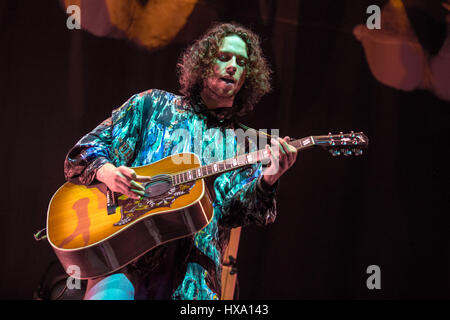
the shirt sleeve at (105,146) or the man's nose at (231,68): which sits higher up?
the man's nose at (231,68)

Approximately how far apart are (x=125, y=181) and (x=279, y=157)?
2.36 feet

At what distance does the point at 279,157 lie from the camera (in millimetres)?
1853

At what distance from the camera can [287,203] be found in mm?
3555

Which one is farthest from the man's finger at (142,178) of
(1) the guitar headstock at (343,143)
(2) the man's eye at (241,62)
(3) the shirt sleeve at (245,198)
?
(2) the man's eye at (241,62)

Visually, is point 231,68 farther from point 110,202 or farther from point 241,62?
point 110,202

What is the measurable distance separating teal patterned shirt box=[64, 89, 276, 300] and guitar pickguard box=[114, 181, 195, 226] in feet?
0.72

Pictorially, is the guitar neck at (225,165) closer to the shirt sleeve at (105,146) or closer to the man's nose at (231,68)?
the shirt sleeve at (105,146)

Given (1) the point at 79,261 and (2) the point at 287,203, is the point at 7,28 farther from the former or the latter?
(2) the point at 287,203

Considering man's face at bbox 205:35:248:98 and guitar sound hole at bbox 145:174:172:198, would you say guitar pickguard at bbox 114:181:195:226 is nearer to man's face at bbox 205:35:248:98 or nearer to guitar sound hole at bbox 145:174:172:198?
guitar sound hole at bbox 145:174:172:198

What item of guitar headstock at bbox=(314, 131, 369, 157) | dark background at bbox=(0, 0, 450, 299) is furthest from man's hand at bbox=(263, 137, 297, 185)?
dark background at bbox=(0, 0, 450, 299)

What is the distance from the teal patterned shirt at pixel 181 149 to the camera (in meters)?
1.97

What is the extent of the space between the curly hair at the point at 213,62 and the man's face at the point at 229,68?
0.04 meters

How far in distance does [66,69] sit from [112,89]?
38 cm
